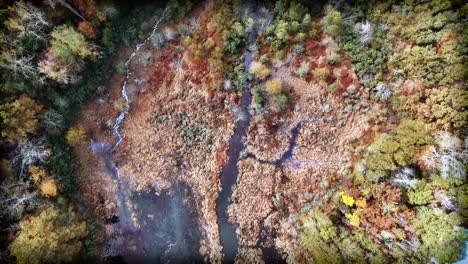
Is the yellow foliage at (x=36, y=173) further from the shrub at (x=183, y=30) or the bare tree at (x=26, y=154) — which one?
the shrub at (x=183, y=30)

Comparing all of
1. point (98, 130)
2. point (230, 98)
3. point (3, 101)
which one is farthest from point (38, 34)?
point (230, 98)

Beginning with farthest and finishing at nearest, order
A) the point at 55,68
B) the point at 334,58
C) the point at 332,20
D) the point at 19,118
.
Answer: the point at 334,58 < the point at 332,20 < the point at 55,68 < the point at 19,118

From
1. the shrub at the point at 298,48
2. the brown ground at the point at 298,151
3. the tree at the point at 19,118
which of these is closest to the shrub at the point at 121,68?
the tree at the point at 19,118

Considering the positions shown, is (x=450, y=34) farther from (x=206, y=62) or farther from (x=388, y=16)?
(x=206, y=62)

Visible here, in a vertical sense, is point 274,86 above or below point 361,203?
above

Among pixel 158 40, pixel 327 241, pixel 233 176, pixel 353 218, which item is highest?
pixel 158 40

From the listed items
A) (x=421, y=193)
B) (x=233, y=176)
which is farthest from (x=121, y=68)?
(x=421, y=193)

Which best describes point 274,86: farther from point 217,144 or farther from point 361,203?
point 361,203
